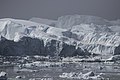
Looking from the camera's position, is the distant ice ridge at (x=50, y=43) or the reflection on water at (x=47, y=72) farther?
the distant ice ridge at (x=50, y=43)

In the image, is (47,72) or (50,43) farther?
(50,43)

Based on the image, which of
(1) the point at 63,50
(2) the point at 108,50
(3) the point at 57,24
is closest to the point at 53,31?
(2) the point at 108,50

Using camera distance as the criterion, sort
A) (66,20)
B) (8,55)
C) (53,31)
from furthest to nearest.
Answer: (66,20) → (53,31) → (8,55)

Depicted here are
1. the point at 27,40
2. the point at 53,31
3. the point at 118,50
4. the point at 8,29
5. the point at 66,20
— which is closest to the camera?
the point at 27,40

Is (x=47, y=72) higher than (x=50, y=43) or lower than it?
lower

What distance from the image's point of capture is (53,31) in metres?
76.7

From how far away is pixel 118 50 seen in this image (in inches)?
2142

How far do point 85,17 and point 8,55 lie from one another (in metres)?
74.2

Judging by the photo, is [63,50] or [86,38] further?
[86,38]

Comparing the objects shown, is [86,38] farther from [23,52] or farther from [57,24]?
[57,24]

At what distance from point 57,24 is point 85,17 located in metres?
8.96

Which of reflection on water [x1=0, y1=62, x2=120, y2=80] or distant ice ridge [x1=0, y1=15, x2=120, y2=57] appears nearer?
reflection on water [x1=0, y1=62, x2=120, y2=80]

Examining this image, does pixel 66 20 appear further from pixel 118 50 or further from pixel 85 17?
pixel 118 50

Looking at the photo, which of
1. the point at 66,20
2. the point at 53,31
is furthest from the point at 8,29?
the point at 66,20
